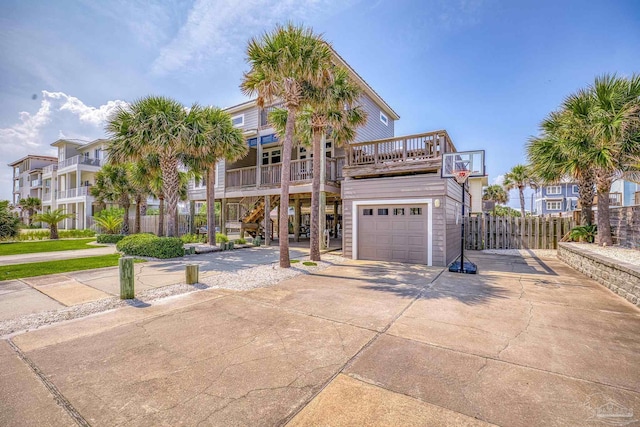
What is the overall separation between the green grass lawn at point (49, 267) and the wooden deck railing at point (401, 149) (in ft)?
29.5

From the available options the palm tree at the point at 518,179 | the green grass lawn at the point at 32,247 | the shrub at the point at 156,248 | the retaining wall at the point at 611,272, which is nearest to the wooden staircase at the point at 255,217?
Answer: the shrub at the point at 156,248

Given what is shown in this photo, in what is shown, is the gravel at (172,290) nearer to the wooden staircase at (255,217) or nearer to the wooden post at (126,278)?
the wooden post at (126,278)

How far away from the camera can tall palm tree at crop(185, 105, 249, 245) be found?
39.3 ft

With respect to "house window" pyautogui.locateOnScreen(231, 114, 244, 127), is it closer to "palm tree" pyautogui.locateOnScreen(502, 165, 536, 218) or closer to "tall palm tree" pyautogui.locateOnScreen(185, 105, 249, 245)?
"tall palm tree" pyautogui.locateOnScreen(185, 105, 249, 245)

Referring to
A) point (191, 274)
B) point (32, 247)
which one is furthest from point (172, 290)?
point (32, 247)

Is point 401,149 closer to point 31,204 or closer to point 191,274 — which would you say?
point 191,274

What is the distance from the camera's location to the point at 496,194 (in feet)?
117

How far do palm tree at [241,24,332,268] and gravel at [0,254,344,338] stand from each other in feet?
2.60

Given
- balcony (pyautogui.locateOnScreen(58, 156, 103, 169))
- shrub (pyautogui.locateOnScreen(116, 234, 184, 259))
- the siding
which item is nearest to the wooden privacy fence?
the siding

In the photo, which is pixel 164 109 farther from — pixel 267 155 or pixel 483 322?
pixel 483 322

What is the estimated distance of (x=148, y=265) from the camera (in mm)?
8859

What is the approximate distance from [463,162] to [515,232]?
22.1ft

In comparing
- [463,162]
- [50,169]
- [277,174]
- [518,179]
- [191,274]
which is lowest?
[191,274]

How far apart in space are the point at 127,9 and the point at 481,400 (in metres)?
12.8
